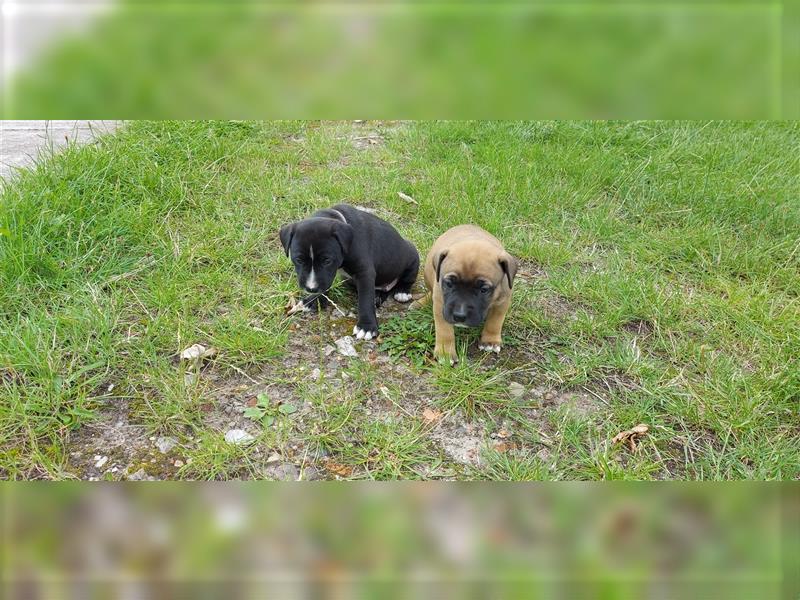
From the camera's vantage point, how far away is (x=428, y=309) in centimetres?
473

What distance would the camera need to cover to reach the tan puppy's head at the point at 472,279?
149 inches

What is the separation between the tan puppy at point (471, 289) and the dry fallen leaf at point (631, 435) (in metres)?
1.08

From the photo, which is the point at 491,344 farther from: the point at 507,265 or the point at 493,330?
the point at 507,265

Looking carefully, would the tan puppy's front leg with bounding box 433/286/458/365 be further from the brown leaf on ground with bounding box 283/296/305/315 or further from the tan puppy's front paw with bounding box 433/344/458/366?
the brown leaf on ground with bounding box 283/296/305/315

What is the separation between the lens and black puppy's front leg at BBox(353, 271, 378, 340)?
170 inches

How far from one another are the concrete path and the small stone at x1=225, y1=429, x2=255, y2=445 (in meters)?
3.22

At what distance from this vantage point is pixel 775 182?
657cm

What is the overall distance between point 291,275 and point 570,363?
2.50 meters

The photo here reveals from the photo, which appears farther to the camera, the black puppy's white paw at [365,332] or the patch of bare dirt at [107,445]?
the black puppy's white paw at [365,332]

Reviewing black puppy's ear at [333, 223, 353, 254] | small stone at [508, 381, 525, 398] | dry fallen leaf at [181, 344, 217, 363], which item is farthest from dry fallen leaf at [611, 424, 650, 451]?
dry fallen leaf at [181, 344, 217, 363]

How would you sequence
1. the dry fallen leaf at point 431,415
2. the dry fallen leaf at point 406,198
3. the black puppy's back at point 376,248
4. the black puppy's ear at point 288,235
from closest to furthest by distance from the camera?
the dry fallen leaf at point 431,415 → the black puppy's ear at point 288,235 → the black puppy's back at point 376,248 → the dry fallen leaf at point 406,198

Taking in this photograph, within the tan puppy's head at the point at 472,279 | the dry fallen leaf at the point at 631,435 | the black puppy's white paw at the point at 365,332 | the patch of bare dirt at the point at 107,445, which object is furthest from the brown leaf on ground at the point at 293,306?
the dry fallen leaf at the point at 631,435

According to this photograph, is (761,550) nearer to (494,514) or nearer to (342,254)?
(494,514)

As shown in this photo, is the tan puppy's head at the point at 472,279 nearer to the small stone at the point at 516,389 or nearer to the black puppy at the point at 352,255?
the small stone at the point at 516,389
